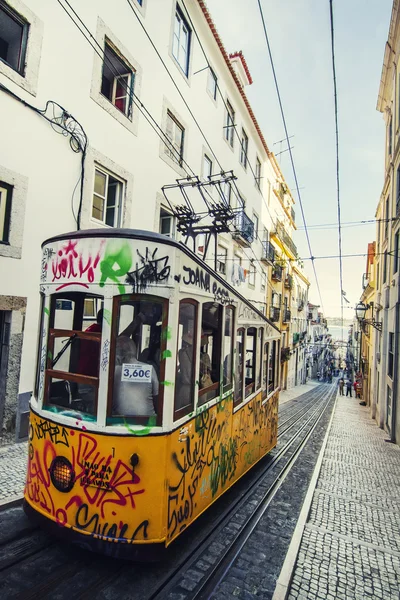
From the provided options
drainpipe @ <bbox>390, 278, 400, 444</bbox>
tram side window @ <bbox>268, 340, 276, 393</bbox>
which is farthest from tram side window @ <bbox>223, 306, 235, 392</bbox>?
drainpipe @ <bbox>390, 278, 400, 444</bbox>

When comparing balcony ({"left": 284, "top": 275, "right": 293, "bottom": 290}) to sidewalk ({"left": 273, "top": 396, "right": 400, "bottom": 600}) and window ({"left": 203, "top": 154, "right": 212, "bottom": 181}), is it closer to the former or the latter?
window ({"left": 203, "top": 154, "right": 212, "bottom": 181})

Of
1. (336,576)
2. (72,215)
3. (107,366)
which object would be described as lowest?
(336,576)

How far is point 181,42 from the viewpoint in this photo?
39.5ft

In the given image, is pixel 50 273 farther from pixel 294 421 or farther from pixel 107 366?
pixel 294 421

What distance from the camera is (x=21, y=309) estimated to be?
6895 mm

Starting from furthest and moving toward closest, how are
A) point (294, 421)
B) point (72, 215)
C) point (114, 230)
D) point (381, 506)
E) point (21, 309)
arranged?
1. point (294, 421)
2. point (72, 215)
3. point (21, 309)
4. point (381, 506)
5. point (114, 230)

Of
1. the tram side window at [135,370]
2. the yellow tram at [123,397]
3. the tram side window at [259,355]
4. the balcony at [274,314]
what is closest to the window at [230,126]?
the balcony at [274,314]

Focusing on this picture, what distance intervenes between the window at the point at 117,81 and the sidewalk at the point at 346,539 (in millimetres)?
10106

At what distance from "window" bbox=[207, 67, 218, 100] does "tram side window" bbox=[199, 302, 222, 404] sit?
1305cm

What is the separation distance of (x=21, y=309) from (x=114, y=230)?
14.8 feet

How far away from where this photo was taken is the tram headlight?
3293mm

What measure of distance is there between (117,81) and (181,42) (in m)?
4.15

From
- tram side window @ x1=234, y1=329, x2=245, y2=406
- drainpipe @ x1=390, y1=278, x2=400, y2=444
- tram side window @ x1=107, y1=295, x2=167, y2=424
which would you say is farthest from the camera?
drainpipe @ x1=390, y1=278, x2=400, y2=444

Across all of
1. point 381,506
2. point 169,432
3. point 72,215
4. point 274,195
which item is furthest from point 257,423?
point 274,195
